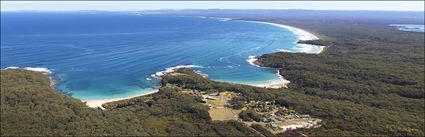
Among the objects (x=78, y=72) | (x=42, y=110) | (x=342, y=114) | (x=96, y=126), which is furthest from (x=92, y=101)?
(x=342, y=114)

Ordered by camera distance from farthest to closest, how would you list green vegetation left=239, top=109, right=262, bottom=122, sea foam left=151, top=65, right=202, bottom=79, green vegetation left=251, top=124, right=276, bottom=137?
sea foam left=151, top=65, right=202, bottom=79, green vegetation left=239, top=109, right=262, bottom=122, green vegetation left=251, top=124, right=276, bottom=137

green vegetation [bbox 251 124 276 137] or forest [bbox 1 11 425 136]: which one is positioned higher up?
forest [bbox 1 11 425 136]

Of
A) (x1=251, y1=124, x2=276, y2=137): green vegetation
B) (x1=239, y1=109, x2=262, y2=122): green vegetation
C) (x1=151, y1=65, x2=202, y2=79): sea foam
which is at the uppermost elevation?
(x1=151, y1=65, x2=202, y2=79): sea foam

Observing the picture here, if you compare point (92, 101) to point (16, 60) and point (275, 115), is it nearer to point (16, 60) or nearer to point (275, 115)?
point (275, 115)

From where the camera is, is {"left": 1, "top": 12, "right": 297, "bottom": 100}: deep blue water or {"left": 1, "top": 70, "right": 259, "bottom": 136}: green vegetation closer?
{"left": 1, "top": 70, "right": 259, "bottom": 136}: green vegetation

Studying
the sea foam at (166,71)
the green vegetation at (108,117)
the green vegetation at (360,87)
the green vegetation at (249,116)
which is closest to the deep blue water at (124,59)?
the sea foam at (166,71)

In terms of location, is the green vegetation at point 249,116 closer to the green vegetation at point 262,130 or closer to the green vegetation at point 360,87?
the green vegetation at point 262,130

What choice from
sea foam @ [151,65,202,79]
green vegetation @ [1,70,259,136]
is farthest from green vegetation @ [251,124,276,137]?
sea foam @ [151,65,202,79]

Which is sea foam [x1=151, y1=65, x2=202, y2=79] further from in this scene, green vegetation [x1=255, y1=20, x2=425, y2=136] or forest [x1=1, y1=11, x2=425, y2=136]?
green vegetation [x1=255, y1=20, x2=425, y2=136]

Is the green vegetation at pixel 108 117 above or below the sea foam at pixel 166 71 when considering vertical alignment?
below

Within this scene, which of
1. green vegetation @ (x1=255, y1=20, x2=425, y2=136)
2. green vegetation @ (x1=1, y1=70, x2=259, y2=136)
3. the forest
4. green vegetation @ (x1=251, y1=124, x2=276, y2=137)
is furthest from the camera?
green vegetation @ (x1=255, y1=20, x2=425, y2=136)

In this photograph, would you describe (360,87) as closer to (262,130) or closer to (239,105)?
(239,105)
